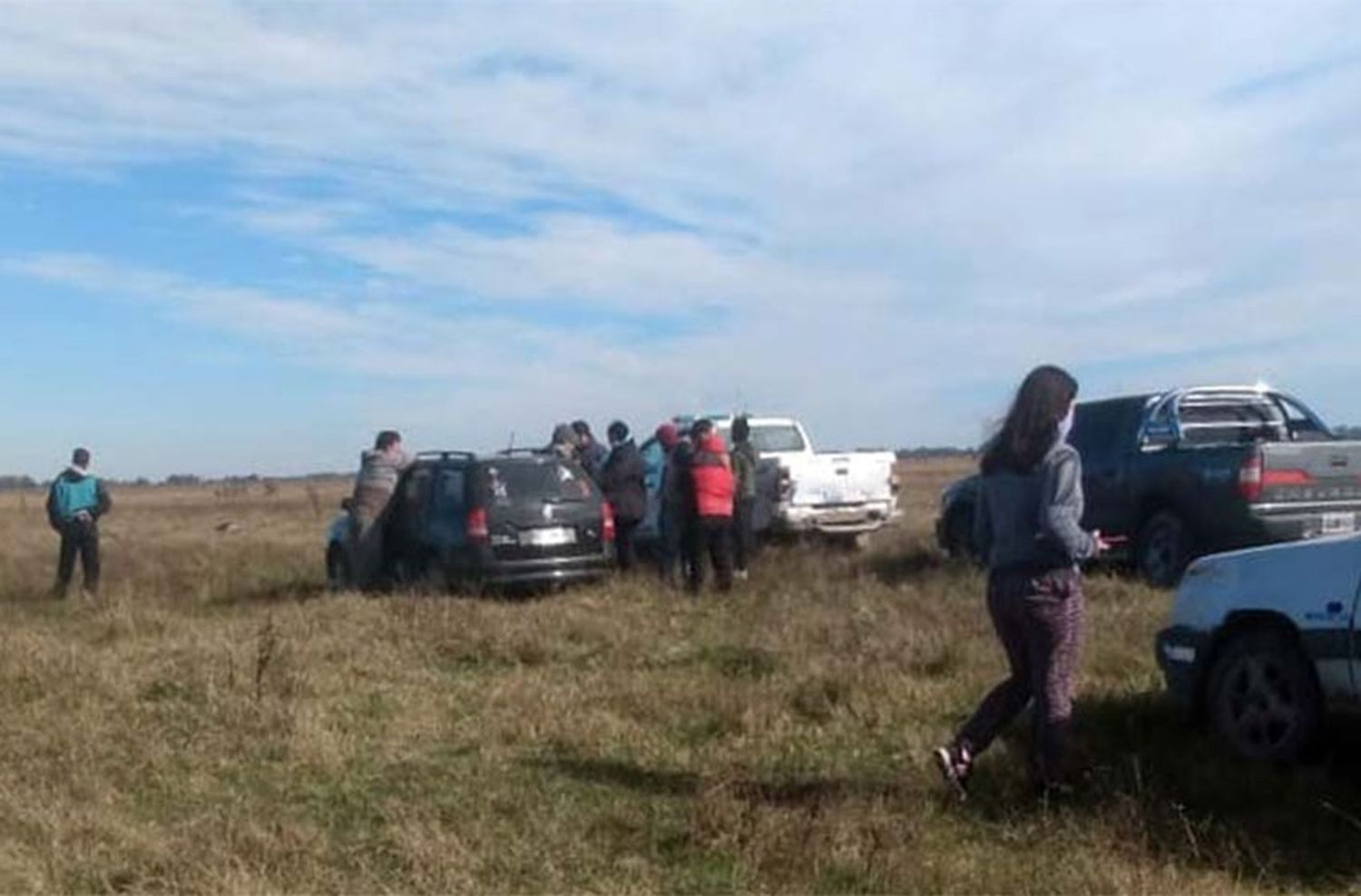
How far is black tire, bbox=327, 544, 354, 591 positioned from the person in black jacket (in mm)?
2771

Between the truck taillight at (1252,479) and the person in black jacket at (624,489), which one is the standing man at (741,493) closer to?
the person in black jacket at (624,489)

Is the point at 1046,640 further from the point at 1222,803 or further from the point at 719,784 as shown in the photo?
the point at 719,784

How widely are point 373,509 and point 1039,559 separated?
36.4ft

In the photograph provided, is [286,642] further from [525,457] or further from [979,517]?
[979,517]

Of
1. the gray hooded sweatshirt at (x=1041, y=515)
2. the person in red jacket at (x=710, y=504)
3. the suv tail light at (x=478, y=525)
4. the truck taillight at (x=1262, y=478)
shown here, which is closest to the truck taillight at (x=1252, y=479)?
the truck taillight at (x=1262, y=478)

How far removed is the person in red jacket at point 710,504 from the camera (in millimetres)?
15719

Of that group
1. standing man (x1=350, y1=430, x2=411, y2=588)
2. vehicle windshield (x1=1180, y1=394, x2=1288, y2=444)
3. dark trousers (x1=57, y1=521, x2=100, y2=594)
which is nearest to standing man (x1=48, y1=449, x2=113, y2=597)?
dark trousers (x1=57, y1=521, x2=100, y2=594)

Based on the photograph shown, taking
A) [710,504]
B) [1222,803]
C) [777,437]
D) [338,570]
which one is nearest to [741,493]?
[710,504]

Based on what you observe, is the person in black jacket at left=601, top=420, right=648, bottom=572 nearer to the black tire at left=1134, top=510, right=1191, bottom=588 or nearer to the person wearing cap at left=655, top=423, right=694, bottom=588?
the person wearing cap at left=655, top=423, right=694, bottom=588

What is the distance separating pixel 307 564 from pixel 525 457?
7.23 m

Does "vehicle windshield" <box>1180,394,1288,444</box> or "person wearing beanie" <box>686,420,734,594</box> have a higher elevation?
"vehicle windshield" <box>1180,394,1288,444</box>

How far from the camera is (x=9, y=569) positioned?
24.0 meters

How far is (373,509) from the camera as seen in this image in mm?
17203

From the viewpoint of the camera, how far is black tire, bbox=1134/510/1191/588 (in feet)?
45.1
